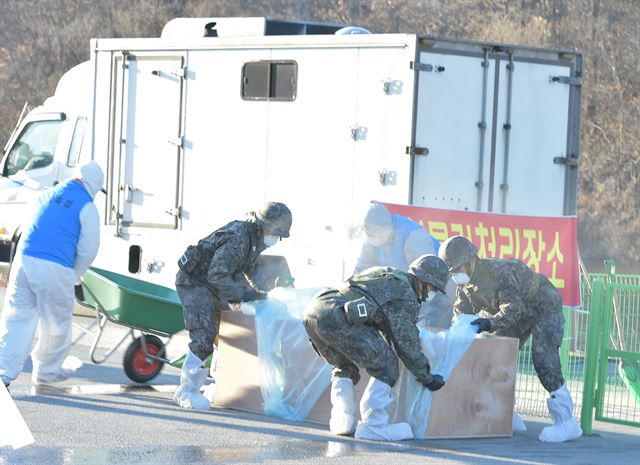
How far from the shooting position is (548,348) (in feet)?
31.4

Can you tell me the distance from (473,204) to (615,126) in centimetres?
1918

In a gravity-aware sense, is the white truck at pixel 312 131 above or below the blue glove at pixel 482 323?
above

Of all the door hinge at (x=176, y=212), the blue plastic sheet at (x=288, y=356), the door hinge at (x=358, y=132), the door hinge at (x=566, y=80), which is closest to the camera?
the blue plastic sheet at (x=288, y=356)

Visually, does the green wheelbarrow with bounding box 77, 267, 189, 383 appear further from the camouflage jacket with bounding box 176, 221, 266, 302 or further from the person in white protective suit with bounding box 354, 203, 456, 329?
the person in white protective suit with bounding box 354, 203, 456, 329

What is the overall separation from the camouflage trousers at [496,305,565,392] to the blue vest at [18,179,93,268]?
11.9 ft

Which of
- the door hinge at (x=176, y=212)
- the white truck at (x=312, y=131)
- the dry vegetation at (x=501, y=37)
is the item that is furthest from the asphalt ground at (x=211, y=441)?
the dry vegetation at (x=501, y=37)

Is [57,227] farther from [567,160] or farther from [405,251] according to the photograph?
[567,160]

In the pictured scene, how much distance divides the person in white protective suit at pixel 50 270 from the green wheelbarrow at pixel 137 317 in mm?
425

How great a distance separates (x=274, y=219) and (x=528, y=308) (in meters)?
1.97

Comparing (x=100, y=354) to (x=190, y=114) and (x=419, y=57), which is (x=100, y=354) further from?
(x=419, y=57)

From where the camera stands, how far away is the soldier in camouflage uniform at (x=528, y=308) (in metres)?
9.44

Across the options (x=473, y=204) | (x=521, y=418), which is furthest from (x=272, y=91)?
(x=521, y=418)

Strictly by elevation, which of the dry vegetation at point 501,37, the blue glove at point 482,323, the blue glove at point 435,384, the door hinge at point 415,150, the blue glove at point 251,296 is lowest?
the blue glove at point 435,384

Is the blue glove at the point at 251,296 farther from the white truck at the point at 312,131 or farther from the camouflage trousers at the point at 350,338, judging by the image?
the white truck at the point at 312,131
